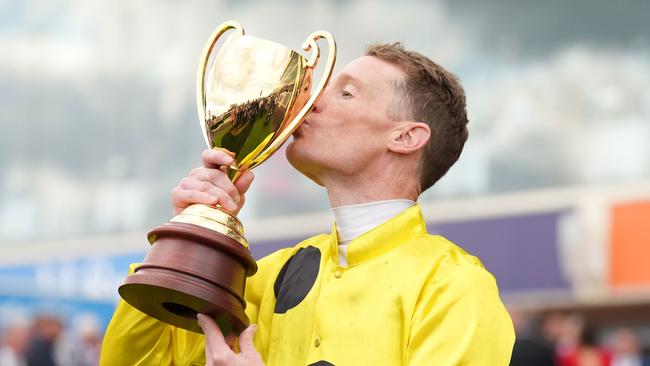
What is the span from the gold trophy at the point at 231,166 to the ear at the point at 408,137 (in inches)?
9.5

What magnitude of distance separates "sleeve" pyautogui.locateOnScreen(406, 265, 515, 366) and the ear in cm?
40

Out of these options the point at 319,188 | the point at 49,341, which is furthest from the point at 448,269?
the point at 319,188

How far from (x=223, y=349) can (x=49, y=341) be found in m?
6.92

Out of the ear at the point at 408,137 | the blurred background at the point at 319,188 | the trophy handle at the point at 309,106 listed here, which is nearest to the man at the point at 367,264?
the ear at the point at 408,137

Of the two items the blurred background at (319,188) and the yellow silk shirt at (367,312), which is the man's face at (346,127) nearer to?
the yellow silk shirt at (367,312)

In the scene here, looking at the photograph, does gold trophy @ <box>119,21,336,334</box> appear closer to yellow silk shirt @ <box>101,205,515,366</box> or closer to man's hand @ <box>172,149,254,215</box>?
man's hand @ <box>172,149,254,215</box>

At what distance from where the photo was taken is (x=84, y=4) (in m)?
17.6

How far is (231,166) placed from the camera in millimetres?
2859

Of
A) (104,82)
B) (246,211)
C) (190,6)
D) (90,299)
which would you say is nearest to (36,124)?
(104,82)

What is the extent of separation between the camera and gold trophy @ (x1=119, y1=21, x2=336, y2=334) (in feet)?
8.78

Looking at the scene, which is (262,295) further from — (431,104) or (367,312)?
(431,104)

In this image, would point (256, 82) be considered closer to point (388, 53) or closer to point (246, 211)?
point (388, 53)

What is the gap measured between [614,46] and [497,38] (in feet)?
4.78

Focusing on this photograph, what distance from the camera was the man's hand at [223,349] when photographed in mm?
2668
